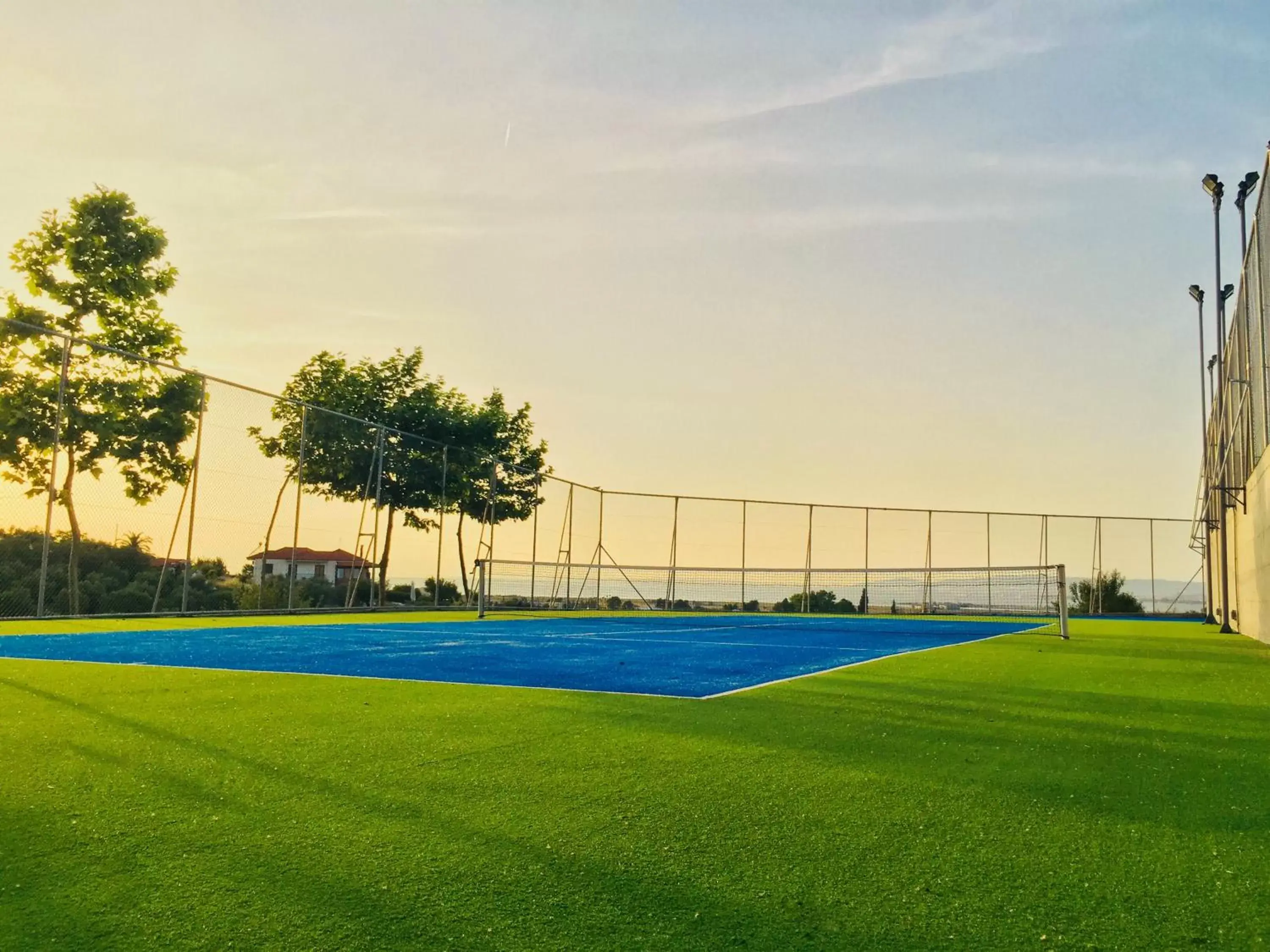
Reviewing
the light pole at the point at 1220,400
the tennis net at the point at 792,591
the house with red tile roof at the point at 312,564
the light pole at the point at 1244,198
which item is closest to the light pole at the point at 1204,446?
the light pole at the point at 1220,400

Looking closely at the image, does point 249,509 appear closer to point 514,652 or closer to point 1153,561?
point 514,652

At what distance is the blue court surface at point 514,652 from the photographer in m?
6.69

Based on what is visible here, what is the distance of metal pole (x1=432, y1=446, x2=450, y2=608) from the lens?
851 inches

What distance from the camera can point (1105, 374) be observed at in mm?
26266

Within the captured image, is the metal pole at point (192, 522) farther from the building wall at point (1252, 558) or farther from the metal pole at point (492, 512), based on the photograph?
the building wall at point (1252, 558)

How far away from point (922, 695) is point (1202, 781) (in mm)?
2590

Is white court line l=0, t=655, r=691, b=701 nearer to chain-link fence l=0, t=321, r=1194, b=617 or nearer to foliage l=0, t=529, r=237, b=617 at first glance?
foliage l=0, t=529, r=237, b=617

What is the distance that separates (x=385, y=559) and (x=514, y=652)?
1204 cm

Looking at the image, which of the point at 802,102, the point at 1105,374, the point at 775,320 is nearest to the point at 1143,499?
the point at 1105,374

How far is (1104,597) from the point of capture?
1176 inches

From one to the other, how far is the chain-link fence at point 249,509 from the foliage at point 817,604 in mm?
900

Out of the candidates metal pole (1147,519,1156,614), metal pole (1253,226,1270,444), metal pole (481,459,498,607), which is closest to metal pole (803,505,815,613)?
metal pole (481,459,498,607)

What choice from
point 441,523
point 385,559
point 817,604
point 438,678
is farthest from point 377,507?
point 817,604

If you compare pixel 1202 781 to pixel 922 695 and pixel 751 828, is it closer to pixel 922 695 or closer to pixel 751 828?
pixel 751 828
